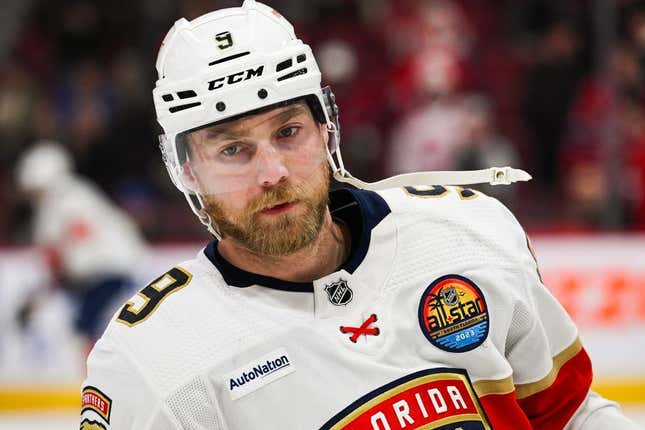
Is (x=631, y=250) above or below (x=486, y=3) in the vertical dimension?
below

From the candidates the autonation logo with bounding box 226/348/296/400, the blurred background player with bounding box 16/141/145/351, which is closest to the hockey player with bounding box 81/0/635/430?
the autonation logo with bounding box 226/348/296/400

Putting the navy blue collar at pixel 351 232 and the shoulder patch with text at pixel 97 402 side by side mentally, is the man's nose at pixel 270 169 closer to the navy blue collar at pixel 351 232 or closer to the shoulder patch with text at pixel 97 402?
the navy blue collar at pixel 351 232

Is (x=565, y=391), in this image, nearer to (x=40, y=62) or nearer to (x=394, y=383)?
(x=394, y=383)

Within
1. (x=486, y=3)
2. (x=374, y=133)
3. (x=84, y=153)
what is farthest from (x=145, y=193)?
(x=486, y=3)

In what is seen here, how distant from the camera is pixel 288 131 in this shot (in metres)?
1.78

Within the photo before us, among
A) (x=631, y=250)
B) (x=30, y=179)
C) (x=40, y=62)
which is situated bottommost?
(x=631, y=250)

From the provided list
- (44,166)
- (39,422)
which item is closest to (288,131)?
(39,422)

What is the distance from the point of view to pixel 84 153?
20.2 feet

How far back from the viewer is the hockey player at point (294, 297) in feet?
5.57

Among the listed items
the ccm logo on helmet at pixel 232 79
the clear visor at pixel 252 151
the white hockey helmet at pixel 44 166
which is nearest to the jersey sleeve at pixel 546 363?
the clear visor at pixel 252 151

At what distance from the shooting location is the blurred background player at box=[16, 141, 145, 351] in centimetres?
592

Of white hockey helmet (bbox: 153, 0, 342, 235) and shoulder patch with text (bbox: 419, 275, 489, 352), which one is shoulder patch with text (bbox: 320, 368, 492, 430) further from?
white hockey helmet (bbox: 153, 0, 342, 235)

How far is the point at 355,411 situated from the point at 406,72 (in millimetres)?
4587

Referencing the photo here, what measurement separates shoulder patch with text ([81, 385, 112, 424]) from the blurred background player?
4186mm
